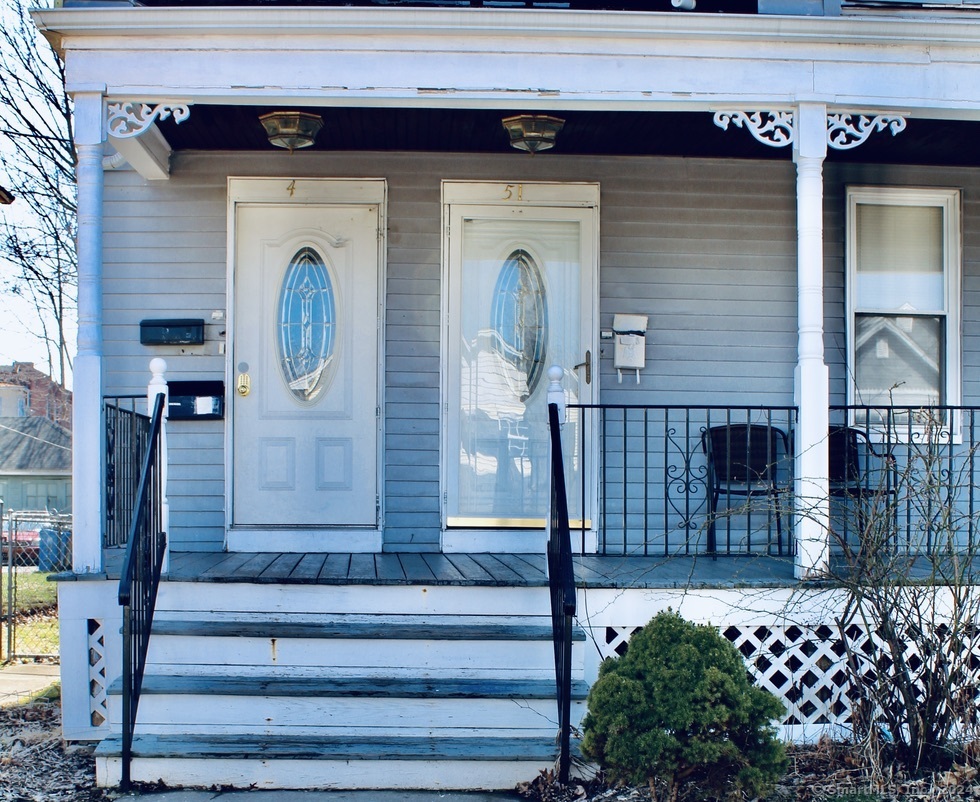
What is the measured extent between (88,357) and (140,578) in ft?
3.92

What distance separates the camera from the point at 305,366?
6.04 metres

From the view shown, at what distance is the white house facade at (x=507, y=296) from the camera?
4.81 metres

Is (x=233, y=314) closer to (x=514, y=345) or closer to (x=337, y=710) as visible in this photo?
(x=514, y=345)

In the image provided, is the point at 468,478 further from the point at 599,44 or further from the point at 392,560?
the point at 599,44

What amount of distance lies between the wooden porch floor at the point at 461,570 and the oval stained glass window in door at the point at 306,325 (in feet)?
3.52

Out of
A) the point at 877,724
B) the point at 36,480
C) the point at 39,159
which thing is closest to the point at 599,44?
the point at 877,724

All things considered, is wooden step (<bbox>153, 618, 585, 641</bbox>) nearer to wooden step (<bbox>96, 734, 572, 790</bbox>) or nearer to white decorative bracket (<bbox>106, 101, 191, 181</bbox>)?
wooden step (<bbox>96, 734, 572, 790</bbox>)

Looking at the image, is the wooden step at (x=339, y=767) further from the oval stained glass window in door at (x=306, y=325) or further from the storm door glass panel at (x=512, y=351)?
the oval stained glass window in door at (x=306, y=325)

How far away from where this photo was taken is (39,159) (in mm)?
11734

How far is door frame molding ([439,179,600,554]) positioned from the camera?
→ 6008 mm

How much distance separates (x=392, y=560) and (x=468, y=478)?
0.81m

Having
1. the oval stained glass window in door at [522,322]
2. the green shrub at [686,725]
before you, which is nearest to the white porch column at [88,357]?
the oval stained glass window in door at [522,322]

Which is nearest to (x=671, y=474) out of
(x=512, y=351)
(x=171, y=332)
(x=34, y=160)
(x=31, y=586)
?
(x=512, y=351)

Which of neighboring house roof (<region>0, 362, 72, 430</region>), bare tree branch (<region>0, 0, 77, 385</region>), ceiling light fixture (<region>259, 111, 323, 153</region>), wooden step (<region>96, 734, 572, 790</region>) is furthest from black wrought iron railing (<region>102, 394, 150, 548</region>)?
neighboring house roof (<region>0, 362, 72, 430</region>)
